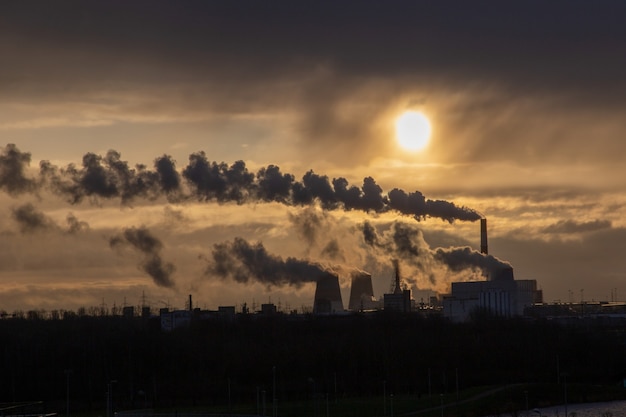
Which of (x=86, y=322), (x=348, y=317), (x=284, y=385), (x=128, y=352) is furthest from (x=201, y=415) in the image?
(x=348, y=317)

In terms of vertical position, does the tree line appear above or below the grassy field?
above

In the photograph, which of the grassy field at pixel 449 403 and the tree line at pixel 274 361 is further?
the tree line at pixel 274 361

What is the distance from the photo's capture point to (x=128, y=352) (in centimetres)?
12669

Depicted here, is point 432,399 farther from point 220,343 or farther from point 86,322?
point 86,322

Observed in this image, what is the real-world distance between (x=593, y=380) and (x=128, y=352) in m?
47.1

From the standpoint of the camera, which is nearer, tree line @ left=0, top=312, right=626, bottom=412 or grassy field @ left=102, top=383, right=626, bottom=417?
grassy field @ left=102, top=383, right=626, bottom=417

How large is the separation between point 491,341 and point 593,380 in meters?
16.3

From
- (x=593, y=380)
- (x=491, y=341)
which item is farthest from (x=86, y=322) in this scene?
(x=593, y=380)

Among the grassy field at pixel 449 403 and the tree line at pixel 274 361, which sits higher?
the tree line at pixel 274 361

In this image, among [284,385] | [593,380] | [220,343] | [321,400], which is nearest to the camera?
[321,400]

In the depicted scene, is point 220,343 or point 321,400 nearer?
point 321,400

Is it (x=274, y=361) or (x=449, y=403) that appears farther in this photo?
(x=274, y=361)

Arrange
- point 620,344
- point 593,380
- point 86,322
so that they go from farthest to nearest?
1. point 86,322
2. point 620,344
3. point 593,380

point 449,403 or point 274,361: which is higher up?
point 274,361
